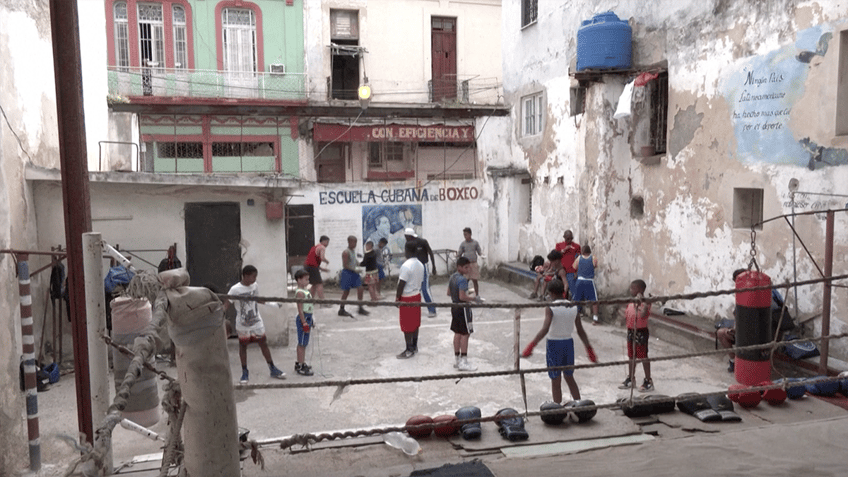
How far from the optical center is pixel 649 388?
7.91 metres

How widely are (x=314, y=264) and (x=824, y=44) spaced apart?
8498mm

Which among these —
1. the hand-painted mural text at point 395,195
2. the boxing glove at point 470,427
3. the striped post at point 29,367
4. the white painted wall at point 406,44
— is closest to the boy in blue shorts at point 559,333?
the boxing glove at point 470,427

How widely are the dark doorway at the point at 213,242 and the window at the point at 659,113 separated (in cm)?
762

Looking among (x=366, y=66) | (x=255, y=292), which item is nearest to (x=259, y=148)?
(x=366, y=66)

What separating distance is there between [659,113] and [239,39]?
14656mm

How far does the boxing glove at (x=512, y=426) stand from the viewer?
4.43 metres

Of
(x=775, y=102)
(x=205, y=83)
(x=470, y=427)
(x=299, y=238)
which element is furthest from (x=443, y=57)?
(x=470, y=427)

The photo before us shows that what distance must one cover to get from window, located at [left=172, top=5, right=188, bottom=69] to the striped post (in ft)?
55.2

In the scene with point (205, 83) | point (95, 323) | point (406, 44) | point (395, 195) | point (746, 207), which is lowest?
point (95, 323)

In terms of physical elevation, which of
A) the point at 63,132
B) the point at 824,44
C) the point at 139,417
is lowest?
the point at 139,417

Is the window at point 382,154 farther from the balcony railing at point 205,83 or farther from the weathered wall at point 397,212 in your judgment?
the weathered wall at point 397,212

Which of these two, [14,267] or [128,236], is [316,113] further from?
[14,267]

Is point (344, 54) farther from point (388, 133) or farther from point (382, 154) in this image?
point (388, 133)

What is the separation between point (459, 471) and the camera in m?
3.96
